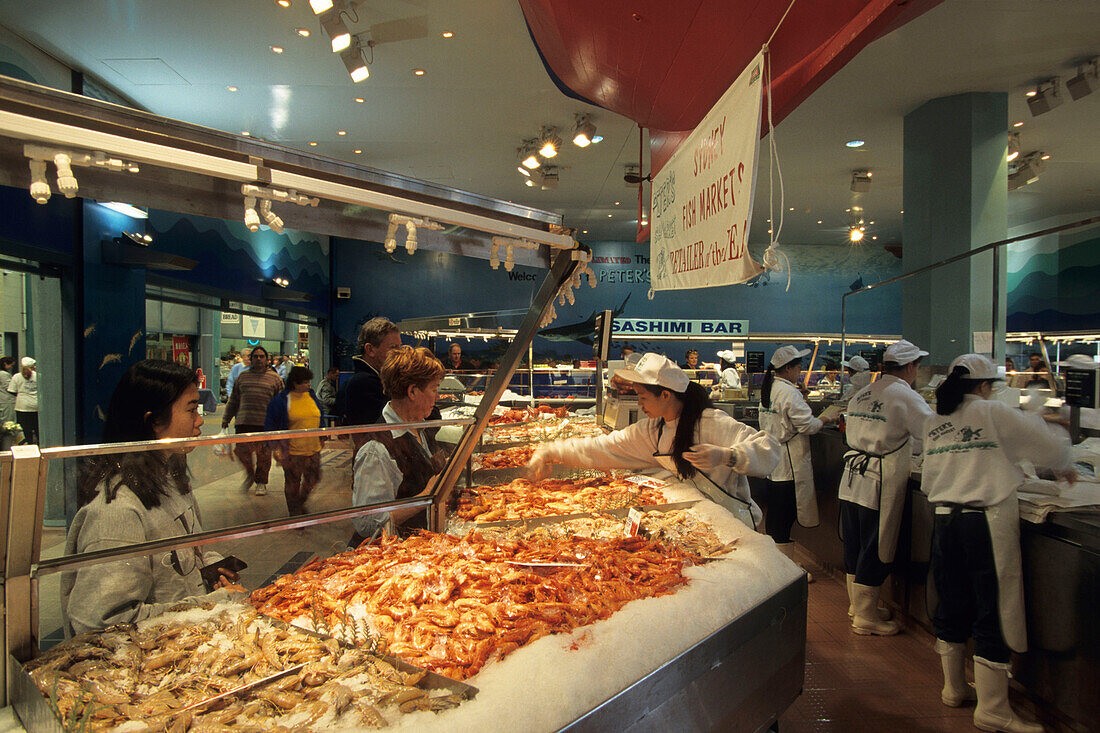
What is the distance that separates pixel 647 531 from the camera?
2164 millimetres

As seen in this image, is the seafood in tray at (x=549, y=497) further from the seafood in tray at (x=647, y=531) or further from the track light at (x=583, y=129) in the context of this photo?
the track light at (x=583, y=129)

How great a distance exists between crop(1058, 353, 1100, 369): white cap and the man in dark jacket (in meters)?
3.90

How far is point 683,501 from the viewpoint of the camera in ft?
8.41

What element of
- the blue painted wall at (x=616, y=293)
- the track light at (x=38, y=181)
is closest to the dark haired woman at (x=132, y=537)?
the track light at (x=38, y=181)

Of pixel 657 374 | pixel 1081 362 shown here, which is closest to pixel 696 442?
pixel 657 374

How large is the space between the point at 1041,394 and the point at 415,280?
12817mm

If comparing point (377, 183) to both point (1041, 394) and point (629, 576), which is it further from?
point (1041, 394)

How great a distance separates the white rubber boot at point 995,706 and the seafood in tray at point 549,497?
6.19 ft

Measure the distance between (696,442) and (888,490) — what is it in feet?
6.41

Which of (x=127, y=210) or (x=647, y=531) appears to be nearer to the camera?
(x=647, y=531)

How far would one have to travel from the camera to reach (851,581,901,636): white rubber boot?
153 inches

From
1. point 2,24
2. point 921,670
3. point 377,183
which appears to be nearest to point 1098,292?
point 921,670

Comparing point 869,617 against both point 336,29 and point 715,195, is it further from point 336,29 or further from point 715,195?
point 336,29

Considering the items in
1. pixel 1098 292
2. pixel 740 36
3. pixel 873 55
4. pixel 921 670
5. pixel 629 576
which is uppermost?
pixel 873 55
